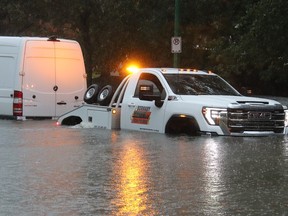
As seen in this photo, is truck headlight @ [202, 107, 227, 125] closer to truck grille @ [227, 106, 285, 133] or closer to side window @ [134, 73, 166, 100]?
truck grille @ [227, 106, 285, 133]

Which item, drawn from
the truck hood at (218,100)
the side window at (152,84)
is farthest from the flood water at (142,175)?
the side window at (152,84)

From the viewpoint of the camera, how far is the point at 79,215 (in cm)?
608

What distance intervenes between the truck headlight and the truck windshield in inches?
41.0

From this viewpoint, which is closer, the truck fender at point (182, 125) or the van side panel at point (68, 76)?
the truck fender at point (182, 125)

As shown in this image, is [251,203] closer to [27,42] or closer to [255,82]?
[27,42]

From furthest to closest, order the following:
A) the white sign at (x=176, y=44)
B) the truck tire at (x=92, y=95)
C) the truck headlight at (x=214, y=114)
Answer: the white sign at (x=176, y=44)
the truck tire at (x=92, y=95)
the truck headlight at (x=214, y=114)

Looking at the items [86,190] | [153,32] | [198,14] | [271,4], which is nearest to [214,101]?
[86,190]

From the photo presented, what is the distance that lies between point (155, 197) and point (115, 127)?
601 cm

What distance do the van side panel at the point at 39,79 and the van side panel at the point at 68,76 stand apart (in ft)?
0.57

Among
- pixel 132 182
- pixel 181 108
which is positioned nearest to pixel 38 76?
pixel 181 108

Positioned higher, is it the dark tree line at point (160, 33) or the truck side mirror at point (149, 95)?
the dark tree line at point (160, 33)

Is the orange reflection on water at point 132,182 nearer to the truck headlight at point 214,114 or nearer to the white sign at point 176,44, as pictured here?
the truck headlight at point 214,114

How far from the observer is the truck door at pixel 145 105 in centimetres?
1158

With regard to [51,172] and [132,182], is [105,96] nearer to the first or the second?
[51,172]
